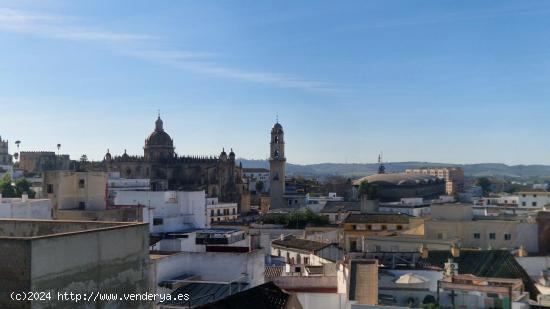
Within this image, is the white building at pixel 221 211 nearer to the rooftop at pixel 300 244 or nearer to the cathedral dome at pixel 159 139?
the cathedral dome at pixel 159 139

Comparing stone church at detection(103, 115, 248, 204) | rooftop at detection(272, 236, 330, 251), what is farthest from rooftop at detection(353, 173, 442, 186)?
rooftop at detection(272, 236, 330, 251)

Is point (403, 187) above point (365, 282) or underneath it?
above

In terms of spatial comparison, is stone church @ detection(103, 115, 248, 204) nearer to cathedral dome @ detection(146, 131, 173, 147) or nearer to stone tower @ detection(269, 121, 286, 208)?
cathedral dome @ detection(146, 131, 173, 147)

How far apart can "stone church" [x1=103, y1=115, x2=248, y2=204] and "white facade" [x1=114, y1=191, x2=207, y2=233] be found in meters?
46.6

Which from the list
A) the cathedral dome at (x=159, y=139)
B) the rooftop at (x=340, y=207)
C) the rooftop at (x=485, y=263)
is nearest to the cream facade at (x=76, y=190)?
the rooftop at (x=485, y=263)

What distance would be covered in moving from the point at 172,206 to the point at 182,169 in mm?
51297

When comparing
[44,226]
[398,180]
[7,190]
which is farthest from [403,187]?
[44,226]

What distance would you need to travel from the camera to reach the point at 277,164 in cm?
8131

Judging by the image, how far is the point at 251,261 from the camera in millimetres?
19531

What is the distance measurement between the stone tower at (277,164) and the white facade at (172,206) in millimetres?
49846

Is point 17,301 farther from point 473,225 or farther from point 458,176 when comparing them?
point 458,176

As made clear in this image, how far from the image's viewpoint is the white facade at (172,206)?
28.2 meters

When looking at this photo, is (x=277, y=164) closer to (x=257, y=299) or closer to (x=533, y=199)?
(x=533, y=199)

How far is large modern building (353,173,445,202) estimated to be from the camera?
93062mm
